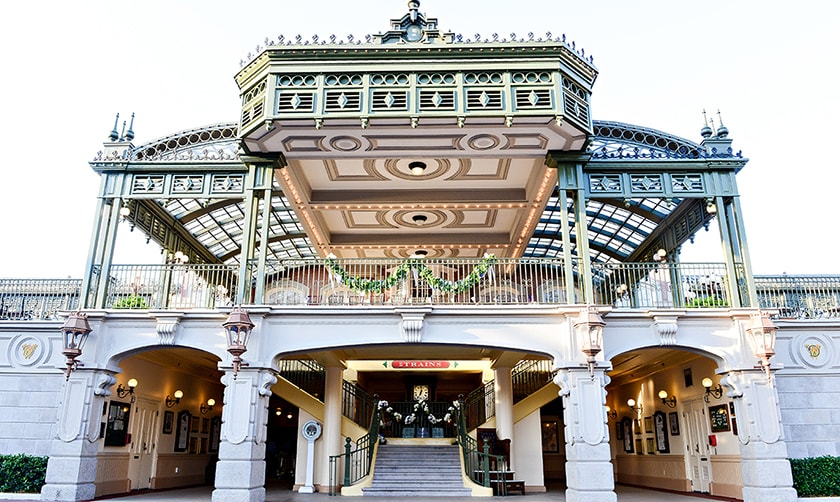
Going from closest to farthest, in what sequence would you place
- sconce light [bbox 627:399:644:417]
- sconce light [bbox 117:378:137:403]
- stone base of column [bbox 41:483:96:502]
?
stone base of column [bbox 41:483:96:502], sconce light [bbox 117:378:137:403], sconce light [bbox 627:399:644:417]

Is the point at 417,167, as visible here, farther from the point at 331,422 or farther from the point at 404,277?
the point at 331,422

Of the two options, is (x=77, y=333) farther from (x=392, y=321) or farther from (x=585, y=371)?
(x=585, y=371)

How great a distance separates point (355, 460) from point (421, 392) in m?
5.21

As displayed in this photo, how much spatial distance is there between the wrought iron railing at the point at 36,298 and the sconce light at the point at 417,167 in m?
7.45

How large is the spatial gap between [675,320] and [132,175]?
35.1ft

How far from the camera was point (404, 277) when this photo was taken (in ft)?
36.7

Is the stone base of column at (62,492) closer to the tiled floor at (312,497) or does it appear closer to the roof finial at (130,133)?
the tiled floor at (312,497)

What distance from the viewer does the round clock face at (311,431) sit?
44.4 feet

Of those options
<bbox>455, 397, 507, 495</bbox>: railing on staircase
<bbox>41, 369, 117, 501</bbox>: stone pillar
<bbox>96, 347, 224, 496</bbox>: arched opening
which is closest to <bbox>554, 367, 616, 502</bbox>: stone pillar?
<bbox>455, 397, 507, 495</bbox>: railing on staircase

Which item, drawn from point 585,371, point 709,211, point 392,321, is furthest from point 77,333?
point 709,211

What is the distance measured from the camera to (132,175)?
11656mm

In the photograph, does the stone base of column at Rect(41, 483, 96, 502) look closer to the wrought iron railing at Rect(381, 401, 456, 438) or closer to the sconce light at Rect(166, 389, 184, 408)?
the sconce light at Rect(166, 389, 184, 408)

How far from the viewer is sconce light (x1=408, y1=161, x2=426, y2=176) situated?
12641 mm

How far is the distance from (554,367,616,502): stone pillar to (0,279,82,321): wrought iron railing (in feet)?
32.7
